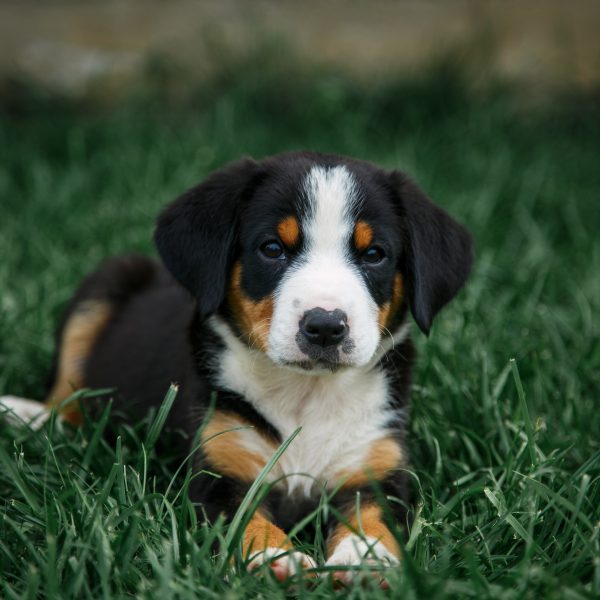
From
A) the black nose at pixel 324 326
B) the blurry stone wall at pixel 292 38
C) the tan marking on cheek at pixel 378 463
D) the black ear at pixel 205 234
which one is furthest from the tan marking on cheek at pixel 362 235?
the blurry stone wall at pixel 292 38

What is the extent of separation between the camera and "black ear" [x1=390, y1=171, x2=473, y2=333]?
11.1ft

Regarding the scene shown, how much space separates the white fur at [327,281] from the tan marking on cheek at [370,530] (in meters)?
0.53

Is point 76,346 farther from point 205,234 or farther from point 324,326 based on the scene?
point 324,326

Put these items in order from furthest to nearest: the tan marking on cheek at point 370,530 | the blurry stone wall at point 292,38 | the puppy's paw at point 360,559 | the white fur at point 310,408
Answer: the blurry stone wall at point 292,38 → the white fur at point 310,408 → the tan marking on cheek at point 370,530 → the puppy's paw at point 360,559

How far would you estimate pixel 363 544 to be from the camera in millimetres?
2947

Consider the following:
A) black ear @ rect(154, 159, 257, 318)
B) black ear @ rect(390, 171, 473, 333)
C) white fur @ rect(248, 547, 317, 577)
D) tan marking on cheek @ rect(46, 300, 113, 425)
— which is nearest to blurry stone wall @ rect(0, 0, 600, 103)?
tan marking on cheek @ rect(46, 300, 113, 425)

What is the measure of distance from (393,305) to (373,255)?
0.24 m

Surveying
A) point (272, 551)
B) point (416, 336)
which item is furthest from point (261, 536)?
point (416, 336)

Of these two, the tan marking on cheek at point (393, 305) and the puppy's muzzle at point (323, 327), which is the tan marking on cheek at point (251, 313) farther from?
the tan marking on cheek at point (393, 305)

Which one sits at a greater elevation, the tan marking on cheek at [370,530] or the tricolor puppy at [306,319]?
the tricolor puppy at [306,319]

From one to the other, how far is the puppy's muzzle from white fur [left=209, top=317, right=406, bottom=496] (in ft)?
0.84

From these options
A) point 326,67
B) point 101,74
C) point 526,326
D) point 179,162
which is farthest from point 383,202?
point 101,74

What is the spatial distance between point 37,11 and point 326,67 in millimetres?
2925

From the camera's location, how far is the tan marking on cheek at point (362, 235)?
10.7 ft
